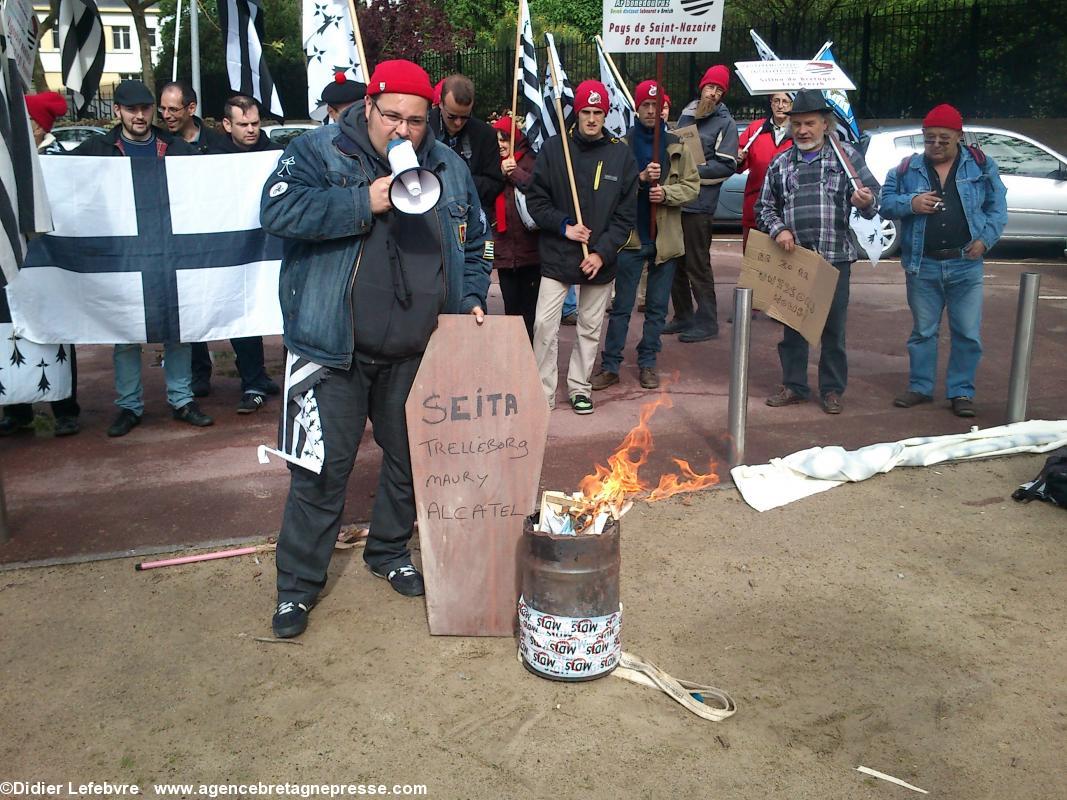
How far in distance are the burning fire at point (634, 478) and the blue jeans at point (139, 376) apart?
2.95 meters

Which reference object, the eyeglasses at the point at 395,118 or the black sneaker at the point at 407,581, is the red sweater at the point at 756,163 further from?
the eyeglasses at the point at 395,118

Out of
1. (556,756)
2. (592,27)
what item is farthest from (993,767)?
(592,27)

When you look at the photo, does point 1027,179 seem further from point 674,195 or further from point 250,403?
point 250,403

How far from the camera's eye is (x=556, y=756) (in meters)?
3.55

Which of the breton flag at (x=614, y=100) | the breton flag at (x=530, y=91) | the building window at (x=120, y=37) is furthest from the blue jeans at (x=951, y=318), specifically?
the building window at (x=120, y=37)

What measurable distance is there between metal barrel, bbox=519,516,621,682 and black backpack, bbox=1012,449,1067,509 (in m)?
2.97

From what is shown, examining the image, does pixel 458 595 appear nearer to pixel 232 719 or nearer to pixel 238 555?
pixel 232 719

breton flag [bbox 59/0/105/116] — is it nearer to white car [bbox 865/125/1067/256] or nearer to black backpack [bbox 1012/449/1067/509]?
black backpack [bbox 1012/449/1067/509]

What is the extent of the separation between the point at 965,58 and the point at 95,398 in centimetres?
1922

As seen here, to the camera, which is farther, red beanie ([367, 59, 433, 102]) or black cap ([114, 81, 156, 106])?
black cap ([114, 81, 156, 106])

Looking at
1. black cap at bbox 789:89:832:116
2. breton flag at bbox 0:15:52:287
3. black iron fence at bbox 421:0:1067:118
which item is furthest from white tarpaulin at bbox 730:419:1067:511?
black iron fence at bbox 421:0:1067:118

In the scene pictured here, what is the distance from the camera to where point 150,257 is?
708 centimetres

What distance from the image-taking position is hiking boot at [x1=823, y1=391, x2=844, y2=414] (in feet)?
24.8

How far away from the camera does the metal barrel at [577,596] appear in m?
3.94
